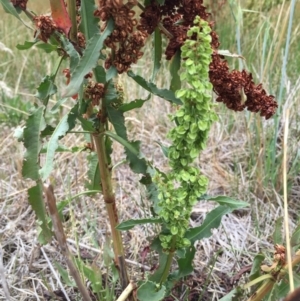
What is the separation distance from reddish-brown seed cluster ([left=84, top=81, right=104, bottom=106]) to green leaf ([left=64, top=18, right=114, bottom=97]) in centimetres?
8

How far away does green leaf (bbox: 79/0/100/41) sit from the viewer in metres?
0.73

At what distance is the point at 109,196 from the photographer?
886 mm

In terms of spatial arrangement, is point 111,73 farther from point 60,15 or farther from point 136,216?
point 136,216

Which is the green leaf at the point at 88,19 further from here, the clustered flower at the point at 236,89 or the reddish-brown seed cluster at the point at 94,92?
the clustered flower at the point at 236,89

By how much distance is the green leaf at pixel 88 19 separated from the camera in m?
0.73

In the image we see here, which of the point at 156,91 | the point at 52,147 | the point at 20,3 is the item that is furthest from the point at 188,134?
the point at 20,3

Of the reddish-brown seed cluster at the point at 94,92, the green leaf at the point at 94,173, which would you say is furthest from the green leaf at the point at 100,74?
the green leaf at the point at 94,173

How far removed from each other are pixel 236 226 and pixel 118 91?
640mm

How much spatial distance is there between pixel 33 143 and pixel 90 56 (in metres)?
0.17

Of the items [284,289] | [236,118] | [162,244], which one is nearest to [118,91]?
[162,244]

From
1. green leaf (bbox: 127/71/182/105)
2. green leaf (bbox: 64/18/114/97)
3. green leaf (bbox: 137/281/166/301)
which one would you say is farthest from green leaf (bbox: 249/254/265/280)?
green leaf (bbox: 64/18/114/97)

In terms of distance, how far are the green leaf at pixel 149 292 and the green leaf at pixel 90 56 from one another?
0.35 metres

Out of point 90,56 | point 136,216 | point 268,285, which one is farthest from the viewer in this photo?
point 136,216

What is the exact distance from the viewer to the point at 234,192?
1417mm
